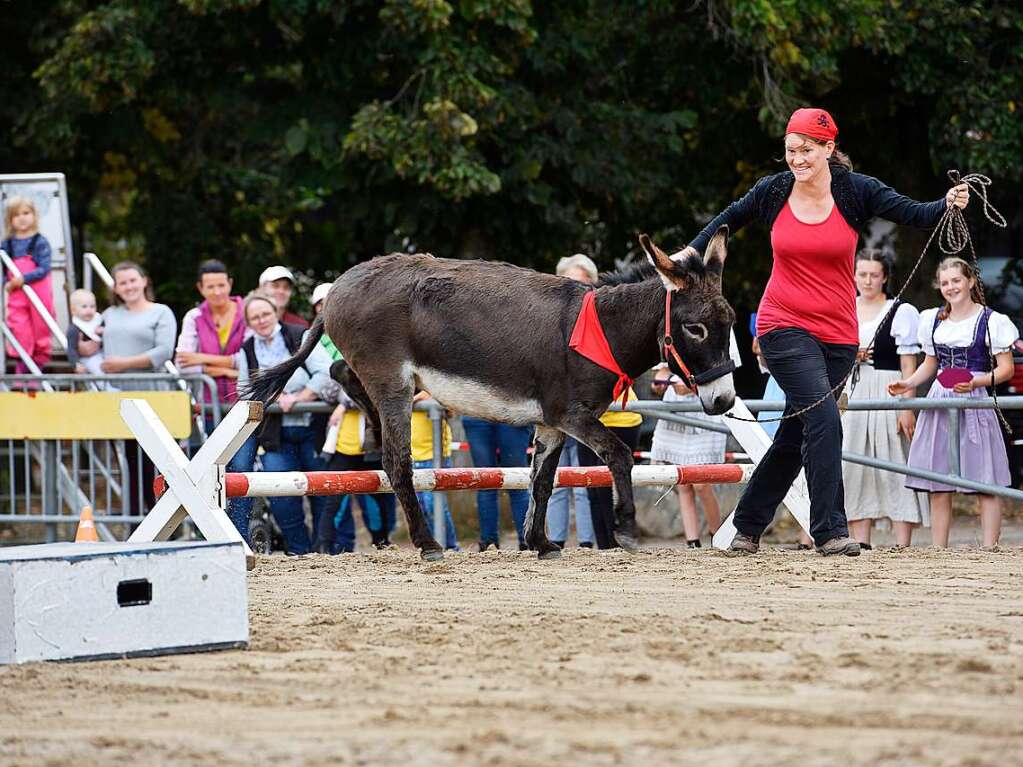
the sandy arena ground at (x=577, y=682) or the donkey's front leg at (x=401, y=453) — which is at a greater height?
the donkey's front leg at (x=401, y=453)

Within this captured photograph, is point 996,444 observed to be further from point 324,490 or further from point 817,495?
point 324,490

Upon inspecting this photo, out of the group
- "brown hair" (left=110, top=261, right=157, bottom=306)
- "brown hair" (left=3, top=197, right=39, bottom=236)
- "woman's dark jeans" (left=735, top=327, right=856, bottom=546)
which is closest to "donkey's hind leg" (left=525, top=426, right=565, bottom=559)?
"woman's dark jeans" (left=735, top=327, right=856, bottom=546)

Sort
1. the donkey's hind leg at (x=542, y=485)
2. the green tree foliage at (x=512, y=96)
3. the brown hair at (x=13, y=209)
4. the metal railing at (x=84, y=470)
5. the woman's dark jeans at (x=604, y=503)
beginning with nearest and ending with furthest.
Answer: the donkey's hind leg at (x=542, y=485) → the woman's dark jeans at (x=604, y=503) → the metal railing at (x=84, y=470) → the brown hair at (x=13, y=209) → the green tree foliage at (x=512, y=96)

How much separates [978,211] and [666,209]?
3349 millimetres

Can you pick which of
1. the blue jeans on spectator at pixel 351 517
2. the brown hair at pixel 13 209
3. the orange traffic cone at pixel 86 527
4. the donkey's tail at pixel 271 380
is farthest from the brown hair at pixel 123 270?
the orange traffic cone at pixel 86 527

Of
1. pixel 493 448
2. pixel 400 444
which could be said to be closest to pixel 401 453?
pixel 400 444

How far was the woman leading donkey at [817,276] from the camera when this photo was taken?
8.09 metres

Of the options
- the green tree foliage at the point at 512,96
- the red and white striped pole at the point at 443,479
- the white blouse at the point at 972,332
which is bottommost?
the red and white striped pole at the point at 443,479

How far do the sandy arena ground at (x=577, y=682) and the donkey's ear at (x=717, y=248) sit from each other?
175cm

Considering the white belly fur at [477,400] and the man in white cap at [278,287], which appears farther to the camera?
the man in white cap at [278,287]

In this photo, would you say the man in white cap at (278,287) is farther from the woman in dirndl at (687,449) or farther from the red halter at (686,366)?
the red halter at (686,366)

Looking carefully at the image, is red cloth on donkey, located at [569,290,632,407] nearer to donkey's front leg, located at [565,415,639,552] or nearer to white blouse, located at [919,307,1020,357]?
donkey's front leg, located at [565,415,639,552]

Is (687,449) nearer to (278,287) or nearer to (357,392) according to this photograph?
(357,392)

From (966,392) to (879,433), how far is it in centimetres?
70
